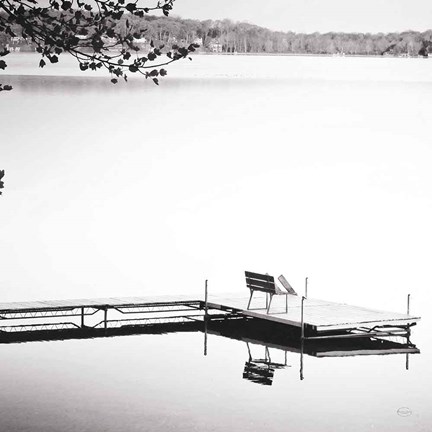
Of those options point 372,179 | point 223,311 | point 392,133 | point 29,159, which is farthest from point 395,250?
point 392,133

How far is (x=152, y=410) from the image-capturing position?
1033 cm

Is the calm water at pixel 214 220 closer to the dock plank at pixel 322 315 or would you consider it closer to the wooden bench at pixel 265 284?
the dock plank at pixel 322 315

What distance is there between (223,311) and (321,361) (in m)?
2.61

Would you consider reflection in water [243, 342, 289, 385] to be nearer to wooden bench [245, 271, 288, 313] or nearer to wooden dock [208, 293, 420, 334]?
wooden dock [208, 293, 420, 334]

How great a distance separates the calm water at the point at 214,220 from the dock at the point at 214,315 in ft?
1.37

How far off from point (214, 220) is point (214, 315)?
12.1 metres

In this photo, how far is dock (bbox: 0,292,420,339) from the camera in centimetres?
1273

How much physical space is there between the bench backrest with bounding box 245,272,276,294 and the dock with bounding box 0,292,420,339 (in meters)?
0.26

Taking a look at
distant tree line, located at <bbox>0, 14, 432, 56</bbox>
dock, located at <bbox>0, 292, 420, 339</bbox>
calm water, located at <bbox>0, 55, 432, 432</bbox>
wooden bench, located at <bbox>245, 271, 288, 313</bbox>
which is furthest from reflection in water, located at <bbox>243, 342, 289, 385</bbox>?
distant tree line, located at <bbox>0, 14, 432, 56</bbox>

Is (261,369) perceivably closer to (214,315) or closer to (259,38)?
(214,315)

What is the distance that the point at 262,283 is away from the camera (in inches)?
512

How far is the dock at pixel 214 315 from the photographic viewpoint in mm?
12734

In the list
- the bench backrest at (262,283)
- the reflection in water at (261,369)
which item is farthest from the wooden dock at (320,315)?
the reflection in water at (261,369)

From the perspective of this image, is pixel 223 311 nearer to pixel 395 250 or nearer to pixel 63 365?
pixel 63 365
